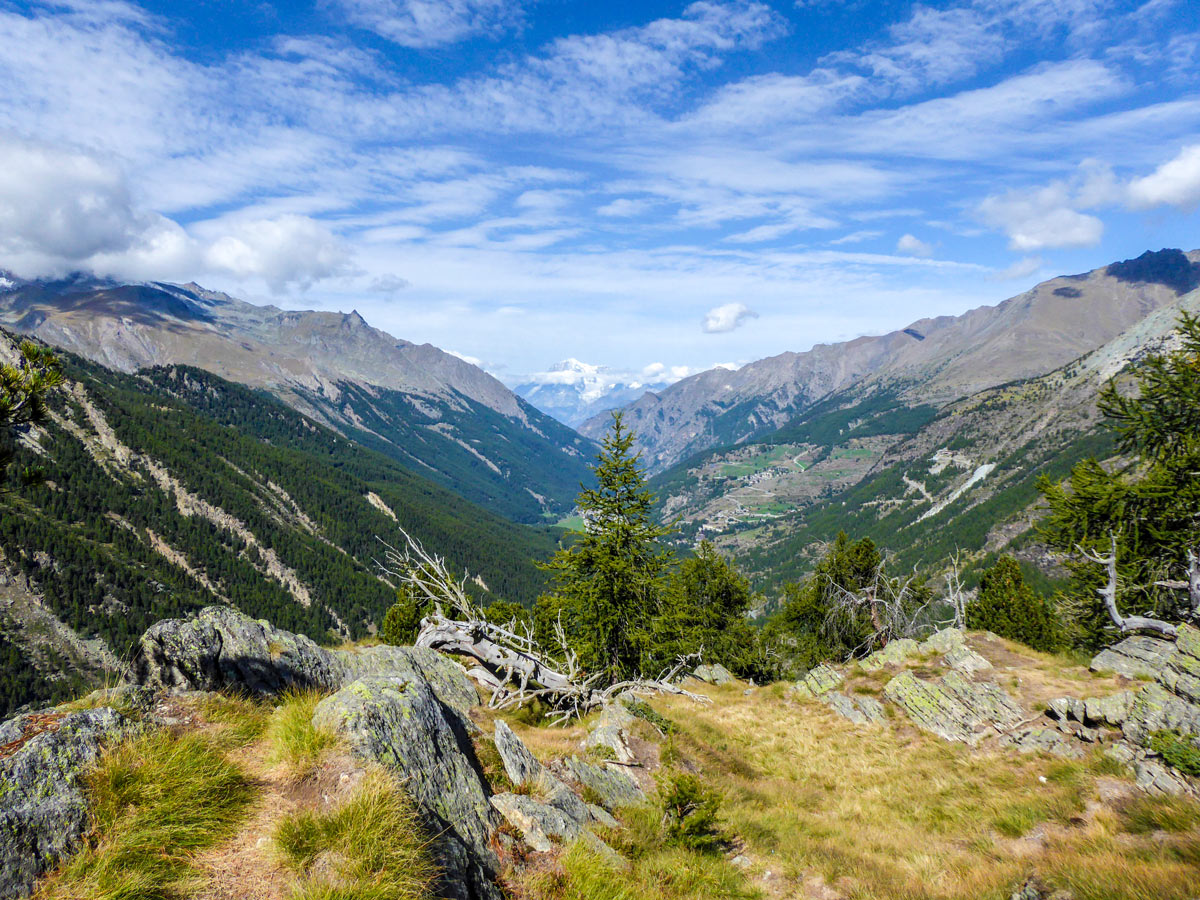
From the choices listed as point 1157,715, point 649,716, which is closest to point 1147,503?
point 1157,715

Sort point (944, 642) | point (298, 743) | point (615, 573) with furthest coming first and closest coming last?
1. point (944, 642)
2. point (615, 573)
3. point (298, 743)

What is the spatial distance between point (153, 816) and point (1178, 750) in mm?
22006

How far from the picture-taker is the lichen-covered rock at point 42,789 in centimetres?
566

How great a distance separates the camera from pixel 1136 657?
22516 mm

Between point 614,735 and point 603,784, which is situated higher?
point 603,784

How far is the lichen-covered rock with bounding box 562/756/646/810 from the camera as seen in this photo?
1358cm

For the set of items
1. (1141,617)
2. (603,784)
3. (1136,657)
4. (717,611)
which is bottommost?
(717,611)

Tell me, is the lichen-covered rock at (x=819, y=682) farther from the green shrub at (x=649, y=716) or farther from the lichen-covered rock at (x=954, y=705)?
the green shrub at (x=649, y=716)

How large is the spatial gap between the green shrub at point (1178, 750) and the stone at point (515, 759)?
53.4 ft

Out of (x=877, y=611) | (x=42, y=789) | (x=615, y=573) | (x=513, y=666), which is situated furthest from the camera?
(x=877, y=611)

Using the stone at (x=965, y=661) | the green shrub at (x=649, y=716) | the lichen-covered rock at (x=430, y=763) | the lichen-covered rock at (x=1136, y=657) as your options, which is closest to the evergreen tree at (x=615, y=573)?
the green shrub at (x=649, y=716)

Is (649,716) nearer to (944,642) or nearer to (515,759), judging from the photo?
(515,759)

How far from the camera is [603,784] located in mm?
14047

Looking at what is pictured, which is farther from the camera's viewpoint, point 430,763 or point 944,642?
point 944,642
